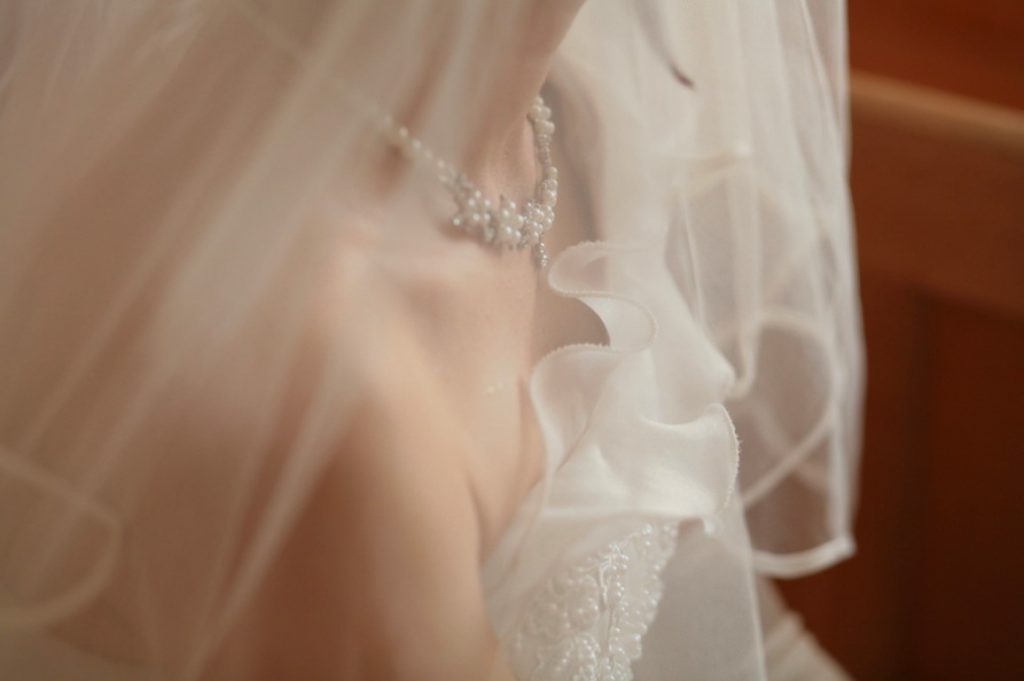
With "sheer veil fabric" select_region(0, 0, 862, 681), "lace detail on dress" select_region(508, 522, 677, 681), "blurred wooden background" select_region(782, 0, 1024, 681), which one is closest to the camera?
"sheer veil fabric" select_region(0, 0, 862, 681)

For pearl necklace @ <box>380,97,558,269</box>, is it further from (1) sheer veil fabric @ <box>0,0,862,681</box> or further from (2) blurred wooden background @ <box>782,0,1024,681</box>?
(2) blurred wooden background @ <box>782,0,1024,681</box>

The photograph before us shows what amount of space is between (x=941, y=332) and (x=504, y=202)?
0.65 metres

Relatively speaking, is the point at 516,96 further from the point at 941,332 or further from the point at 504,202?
the point at 941,332

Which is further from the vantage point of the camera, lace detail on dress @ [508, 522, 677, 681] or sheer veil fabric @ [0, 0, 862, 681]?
lace detail on dress @ [508, 522, 677, 681]

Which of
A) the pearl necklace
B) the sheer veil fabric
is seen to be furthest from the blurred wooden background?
the pearl necklace

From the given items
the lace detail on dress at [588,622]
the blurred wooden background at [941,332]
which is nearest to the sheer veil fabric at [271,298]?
the lace detail on dress at [588,622]

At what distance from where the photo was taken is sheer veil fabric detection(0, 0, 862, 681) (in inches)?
20.2

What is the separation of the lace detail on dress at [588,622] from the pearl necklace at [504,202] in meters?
0.20

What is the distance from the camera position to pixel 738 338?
878mm

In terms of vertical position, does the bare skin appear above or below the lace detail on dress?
above

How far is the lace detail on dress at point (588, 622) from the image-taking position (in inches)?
26.6

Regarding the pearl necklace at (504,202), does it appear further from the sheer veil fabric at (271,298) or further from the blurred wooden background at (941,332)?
the blurred wooden background at (941,332)

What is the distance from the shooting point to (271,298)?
506mm

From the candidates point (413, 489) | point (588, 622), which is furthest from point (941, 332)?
point (413, 489)
